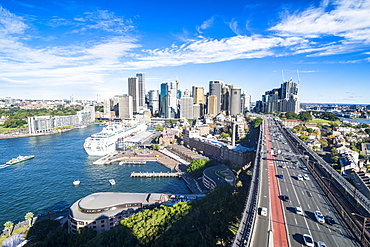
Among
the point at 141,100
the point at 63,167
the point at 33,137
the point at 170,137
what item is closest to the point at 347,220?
the point at 63,167

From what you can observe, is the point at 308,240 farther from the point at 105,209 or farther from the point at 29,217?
the point at 29,217

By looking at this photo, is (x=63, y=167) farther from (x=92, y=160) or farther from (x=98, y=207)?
(x=98, y=207)

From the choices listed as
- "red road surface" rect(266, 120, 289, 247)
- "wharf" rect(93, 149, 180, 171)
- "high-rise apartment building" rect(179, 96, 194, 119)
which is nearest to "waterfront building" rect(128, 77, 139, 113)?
"high-rise apartment building" rect(179, 96, 194, 119)

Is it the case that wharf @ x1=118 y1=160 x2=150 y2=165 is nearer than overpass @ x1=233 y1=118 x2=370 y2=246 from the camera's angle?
No

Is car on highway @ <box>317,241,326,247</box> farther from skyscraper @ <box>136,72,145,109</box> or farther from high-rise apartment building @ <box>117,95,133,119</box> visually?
skyscraper @ <box>136,72,145,109</box>

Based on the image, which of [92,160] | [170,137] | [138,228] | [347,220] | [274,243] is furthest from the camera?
[170,137]

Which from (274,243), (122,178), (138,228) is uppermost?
(274,243)

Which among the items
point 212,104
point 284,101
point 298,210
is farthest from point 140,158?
point 284,101
